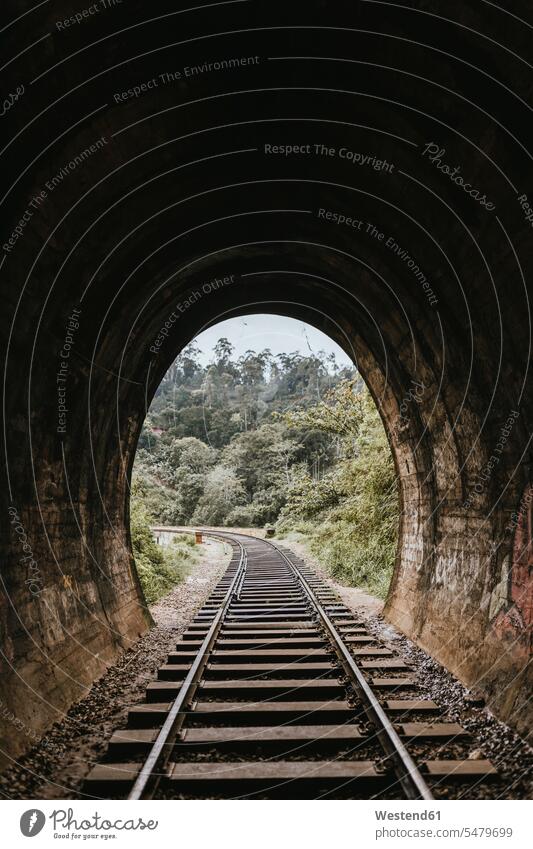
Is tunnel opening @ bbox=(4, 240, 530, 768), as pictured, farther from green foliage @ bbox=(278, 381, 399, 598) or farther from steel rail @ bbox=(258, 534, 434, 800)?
green foliage @ bbox=(278, 381, 399, 598)

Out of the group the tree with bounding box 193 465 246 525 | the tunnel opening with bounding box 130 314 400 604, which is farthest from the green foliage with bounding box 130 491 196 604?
the tree with bounding box 193 465 246 525

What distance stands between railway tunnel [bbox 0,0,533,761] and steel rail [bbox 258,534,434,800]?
1.08 meters

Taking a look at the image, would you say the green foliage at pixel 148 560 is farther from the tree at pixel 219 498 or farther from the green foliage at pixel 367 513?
the tree at pixel 219 498

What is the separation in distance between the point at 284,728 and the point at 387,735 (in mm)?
792

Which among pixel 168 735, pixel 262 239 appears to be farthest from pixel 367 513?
pixel 168 735

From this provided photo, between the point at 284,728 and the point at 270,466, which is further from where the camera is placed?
the point at 270,466

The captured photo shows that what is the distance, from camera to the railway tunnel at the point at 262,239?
3.63 meters

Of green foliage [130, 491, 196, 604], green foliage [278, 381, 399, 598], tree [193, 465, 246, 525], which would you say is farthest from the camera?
tree [193, 465, 246, 525]

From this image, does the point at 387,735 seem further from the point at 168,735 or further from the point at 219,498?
the point at 219,498

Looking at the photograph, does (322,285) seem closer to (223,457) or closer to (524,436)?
(524,436)

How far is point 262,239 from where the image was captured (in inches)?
275

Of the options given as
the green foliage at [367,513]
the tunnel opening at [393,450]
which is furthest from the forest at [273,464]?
the tunnel opening at [393,450]

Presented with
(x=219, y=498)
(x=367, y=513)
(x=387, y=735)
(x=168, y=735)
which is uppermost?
(x=367, y=513)

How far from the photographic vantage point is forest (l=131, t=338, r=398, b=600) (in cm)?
1244
